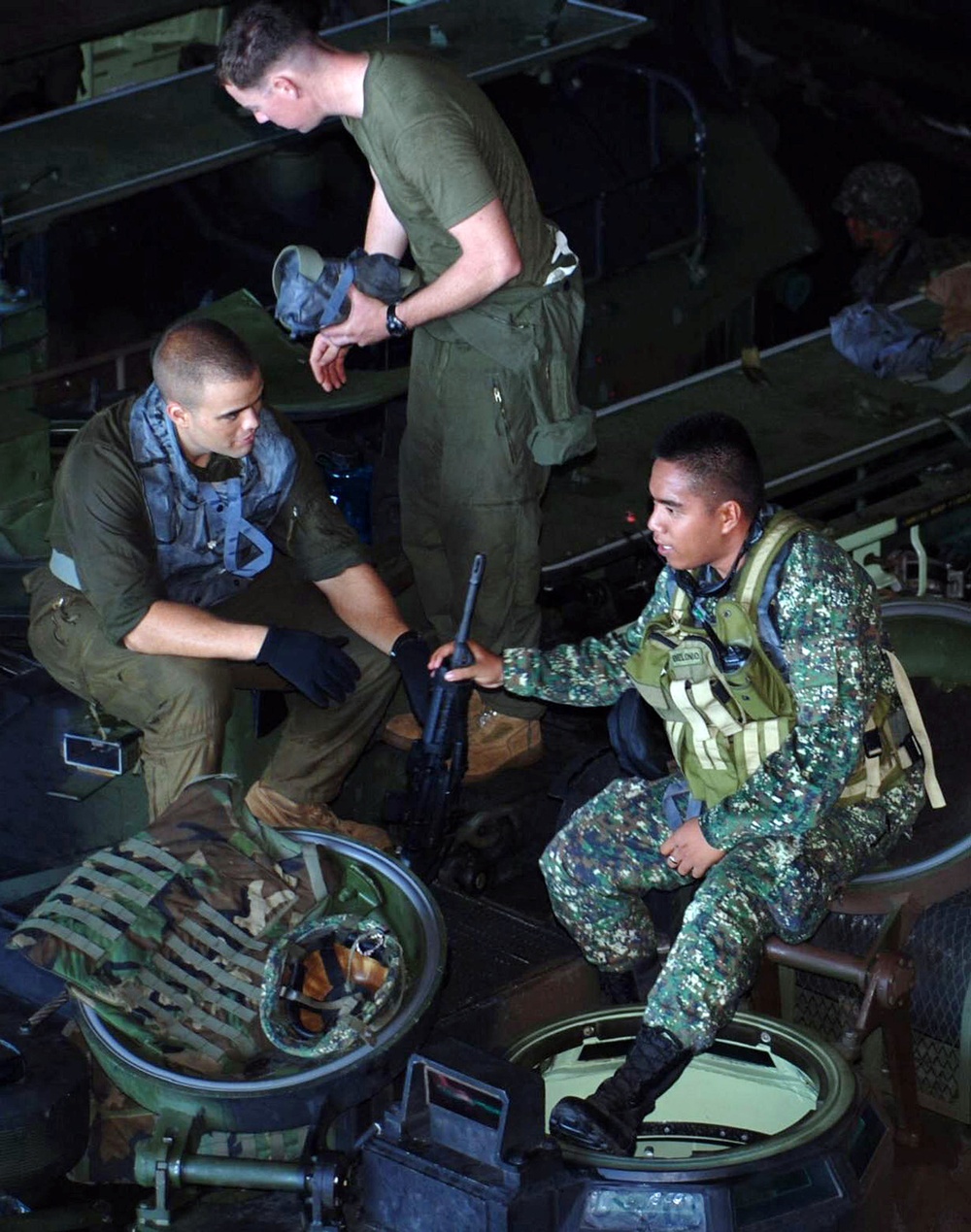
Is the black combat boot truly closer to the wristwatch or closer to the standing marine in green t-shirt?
the standing marine in green t-shirt

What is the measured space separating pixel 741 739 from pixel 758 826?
0.19 m

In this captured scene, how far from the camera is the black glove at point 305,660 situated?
5031 mm

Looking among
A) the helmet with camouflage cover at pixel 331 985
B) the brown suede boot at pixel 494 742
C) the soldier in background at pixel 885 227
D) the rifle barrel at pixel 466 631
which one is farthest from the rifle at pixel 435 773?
the soldier in background at pixel 885 227

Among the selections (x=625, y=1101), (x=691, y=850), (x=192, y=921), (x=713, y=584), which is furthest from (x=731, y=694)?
(x=192, y=921)

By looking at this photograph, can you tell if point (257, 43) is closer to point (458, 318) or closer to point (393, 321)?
point (393, 321)

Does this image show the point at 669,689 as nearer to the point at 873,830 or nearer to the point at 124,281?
the point at 873,830

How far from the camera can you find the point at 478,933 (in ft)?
16.6

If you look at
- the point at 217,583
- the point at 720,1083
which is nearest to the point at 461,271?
the point at 217,583

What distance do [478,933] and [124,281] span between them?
3.39m

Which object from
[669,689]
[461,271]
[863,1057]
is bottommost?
[863,1057]

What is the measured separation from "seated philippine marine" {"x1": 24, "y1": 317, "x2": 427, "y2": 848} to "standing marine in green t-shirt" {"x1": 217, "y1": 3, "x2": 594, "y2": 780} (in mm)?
357

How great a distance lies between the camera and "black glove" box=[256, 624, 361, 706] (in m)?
5.03

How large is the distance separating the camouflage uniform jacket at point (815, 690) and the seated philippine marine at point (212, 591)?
1.04 metres

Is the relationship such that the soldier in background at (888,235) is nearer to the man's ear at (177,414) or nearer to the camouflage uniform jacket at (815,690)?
the man's ear at (177,414)
